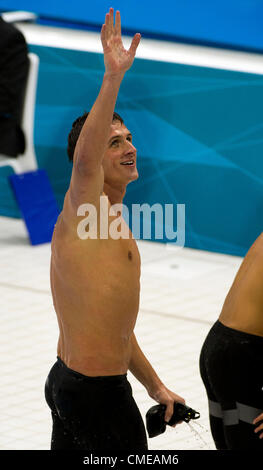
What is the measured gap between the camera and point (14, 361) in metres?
5.94

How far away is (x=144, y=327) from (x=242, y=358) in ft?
9.43

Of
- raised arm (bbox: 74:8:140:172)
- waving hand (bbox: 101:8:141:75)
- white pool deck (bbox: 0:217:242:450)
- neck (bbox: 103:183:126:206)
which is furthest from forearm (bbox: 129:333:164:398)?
white pool deck (bbox: 0:217:242:450)

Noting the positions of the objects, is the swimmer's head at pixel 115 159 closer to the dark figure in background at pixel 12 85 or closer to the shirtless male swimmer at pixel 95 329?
the shirtless male swimmer at pixel 95 329

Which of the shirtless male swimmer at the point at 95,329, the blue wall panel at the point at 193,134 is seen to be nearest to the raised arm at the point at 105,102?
the shirtless male swimmer at the point at 95,329

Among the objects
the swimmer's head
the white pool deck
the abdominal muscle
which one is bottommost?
the white pool deck

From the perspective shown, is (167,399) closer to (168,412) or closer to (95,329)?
(168,412)

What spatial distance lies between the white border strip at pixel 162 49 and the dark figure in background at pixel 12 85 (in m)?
0.55

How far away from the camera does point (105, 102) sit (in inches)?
126

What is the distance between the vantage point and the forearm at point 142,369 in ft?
12.3

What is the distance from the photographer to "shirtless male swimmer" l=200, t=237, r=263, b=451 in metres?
3.62

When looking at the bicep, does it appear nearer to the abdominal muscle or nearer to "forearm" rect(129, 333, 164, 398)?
the abdominal muscle

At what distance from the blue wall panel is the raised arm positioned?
455cm

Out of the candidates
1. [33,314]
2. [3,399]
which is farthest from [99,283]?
[33,314]

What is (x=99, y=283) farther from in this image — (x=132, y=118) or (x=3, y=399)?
(x=132, y=118)
